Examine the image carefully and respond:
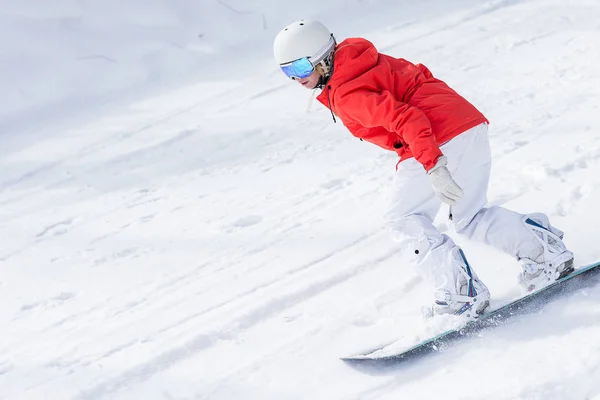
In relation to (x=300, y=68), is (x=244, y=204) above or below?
below

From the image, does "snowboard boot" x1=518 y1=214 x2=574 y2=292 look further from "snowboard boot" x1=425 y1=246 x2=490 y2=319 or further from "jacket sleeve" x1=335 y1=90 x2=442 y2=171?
"jacket sleeve" x1=335 y1=90 x2=442 y2=171

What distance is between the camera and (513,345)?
3.15 metres

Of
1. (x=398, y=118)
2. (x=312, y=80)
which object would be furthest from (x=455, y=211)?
(x=312, y=80)

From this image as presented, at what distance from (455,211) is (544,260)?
1.54 ft

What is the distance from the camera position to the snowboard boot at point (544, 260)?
11.0 ft

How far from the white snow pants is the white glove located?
27 cm

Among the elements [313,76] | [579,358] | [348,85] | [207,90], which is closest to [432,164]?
[348,85]

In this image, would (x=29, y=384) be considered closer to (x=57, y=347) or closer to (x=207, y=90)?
(x=57, y=347)

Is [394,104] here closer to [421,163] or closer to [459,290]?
[421,163]

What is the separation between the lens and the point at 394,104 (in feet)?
10.3

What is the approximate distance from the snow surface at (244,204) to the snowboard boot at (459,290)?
0.15 m

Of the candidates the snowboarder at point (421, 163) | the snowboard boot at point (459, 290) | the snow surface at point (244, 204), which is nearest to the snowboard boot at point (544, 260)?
the snowboarder at point (421, 163)

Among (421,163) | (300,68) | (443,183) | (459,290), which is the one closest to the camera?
(443,183)

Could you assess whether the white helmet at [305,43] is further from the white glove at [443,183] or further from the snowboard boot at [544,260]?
the snowboard boot at [544,260]
